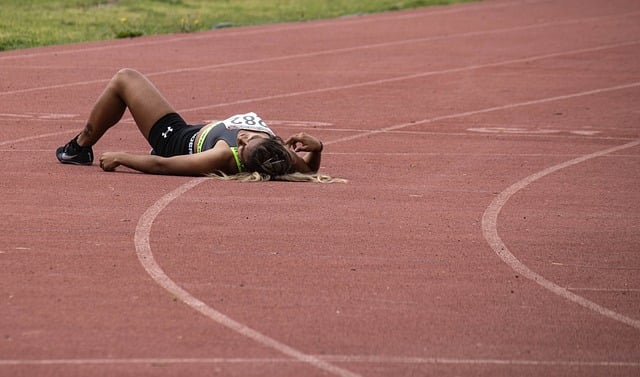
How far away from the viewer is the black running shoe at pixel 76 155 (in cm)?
1225

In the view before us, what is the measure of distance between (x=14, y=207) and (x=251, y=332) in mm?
3608

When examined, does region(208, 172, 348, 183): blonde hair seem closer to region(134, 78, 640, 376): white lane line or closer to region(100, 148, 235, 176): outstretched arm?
region(100, 148, 235, 176): outstretched arm

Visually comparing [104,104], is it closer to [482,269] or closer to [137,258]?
[137,258]

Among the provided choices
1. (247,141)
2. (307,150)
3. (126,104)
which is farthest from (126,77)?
(307,150)

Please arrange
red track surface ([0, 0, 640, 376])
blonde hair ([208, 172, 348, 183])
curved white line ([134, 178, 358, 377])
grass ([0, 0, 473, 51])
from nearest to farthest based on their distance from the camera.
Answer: curved white line ([134, 178, 358, 377]) → red track surface ([0, 0, 640, 376]) → blonde hair ([208, 172, 348, 183]) → grass ([0, 0, 473, 51])

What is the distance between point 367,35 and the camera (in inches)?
1020

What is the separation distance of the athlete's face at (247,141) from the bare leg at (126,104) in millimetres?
975

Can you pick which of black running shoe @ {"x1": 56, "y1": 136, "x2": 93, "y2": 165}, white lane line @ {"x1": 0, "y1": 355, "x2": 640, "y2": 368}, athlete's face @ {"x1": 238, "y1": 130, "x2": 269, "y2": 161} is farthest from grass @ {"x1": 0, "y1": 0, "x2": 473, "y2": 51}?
white lane line @ {"x1": 0, "y1": 355, "x2": 640, "y2": 368}

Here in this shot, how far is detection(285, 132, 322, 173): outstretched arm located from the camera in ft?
38.0

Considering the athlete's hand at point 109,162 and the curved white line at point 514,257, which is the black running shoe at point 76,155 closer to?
the athlete's hand at point 109,162

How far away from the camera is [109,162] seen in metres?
11.8

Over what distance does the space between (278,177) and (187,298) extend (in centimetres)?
404

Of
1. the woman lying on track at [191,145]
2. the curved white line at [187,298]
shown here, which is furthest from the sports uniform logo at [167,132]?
the curved white line at [187,298]

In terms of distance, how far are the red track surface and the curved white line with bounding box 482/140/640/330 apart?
0.03 meters
